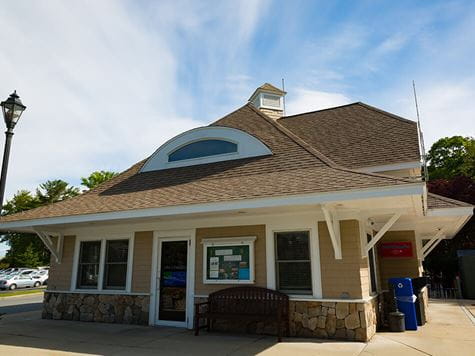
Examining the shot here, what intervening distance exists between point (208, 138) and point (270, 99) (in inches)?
278

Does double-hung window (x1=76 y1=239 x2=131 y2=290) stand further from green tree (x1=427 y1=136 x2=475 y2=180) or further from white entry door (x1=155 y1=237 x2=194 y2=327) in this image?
green tree (x1=427 y1=136 x2=475 y2=180)

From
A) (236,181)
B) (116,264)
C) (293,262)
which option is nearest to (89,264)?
(116,264)

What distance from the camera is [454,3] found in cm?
685

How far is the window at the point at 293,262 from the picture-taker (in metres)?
7.73

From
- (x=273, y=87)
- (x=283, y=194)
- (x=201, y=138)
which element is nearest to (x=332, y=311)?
(x=283, y=194)

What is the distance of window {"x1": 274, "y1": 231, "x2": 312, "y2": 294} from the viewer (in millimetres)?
7727

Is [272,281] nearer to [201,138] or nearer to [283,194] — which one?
[283,194]

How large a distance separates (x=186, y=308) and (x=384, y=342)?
454cm

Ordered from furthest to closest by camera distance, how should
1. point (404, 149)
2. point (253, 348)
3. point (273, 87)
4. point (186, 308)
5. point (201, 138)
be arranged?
point (273, 87) → point (201, 138) → point (404, 149) → point (186, 308) → point (253, 348)

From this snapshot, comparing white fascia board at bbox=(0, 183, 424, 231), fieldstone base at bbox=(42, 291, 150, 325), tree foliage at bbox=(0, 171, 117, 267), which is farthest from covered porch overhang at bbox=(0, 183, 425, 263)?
tree foliage at bbox=(0, 171, 117, 267)

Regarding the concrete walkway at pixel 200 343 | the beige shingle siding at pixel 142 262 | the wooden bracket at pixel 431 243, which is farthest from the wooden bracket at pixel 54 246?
the wooden bracket at pixel 431 243

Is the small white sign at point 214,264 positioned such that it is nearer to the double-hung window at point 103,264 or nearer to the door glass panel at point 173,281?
the door glass panel at point 173,281

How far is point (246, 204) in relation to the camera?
7.01m

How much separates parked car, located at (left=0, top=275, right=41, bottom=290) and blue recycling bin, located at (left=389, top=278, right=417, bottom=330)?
2795 cm
